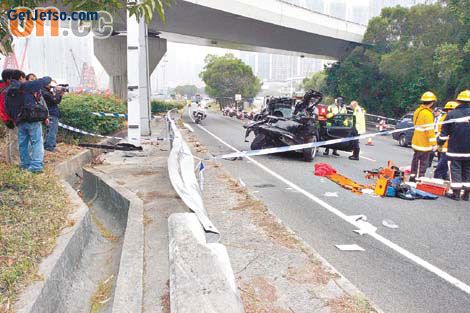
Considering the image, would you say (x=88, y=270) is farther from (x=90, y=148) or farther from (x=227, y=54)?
(x=227, y=54)

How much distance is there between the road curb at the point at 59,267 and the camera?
3.01 m

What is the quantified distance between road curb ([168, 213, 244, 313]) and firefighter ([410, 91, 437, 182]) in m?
6.33

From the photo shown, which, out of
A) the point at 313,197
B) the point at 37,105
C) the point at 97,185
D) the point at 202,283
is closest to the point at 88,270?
the point at 202,283

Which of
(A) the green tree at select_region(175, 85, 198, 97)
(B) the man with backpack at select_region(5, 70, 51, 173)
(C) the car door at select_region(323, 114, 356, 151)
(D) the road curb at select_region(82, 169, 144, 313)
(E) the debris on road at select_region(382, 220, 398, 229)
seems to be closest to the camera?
(D) the road curb at select_region(82, 169, 144, 313)

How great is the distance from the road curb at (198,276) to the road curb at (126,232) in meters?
0.45

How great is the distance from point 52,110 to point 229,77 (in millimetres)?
63847

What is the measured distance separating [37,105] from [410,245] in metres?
5.78

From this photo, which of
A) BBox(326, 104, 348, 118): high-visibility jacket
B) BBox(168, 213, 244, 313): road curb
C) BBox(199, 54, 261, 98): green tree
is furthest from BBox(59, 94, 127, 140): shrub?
BBox(199, 54, 261, 98): green tree

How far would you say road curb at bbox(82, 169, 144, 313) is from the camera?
3.32 m

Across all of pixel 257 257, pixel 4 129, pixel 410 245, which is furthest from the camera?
pixel 4 129

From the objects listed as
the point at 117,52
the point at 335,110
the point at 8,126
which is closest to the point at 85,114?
the point at 8,126

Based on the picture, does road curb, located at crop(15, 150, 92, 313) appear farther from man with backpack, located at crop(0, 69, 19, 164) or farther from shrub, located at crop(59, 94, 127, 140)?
shrub, located at crop(59, 94, 127, 140)

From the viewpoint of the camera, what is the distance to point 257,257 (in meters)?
4.48

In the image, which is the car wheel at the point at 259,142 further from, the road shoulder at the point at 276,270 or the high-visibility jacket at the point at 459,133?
the road shoulder at the point at 276,270
